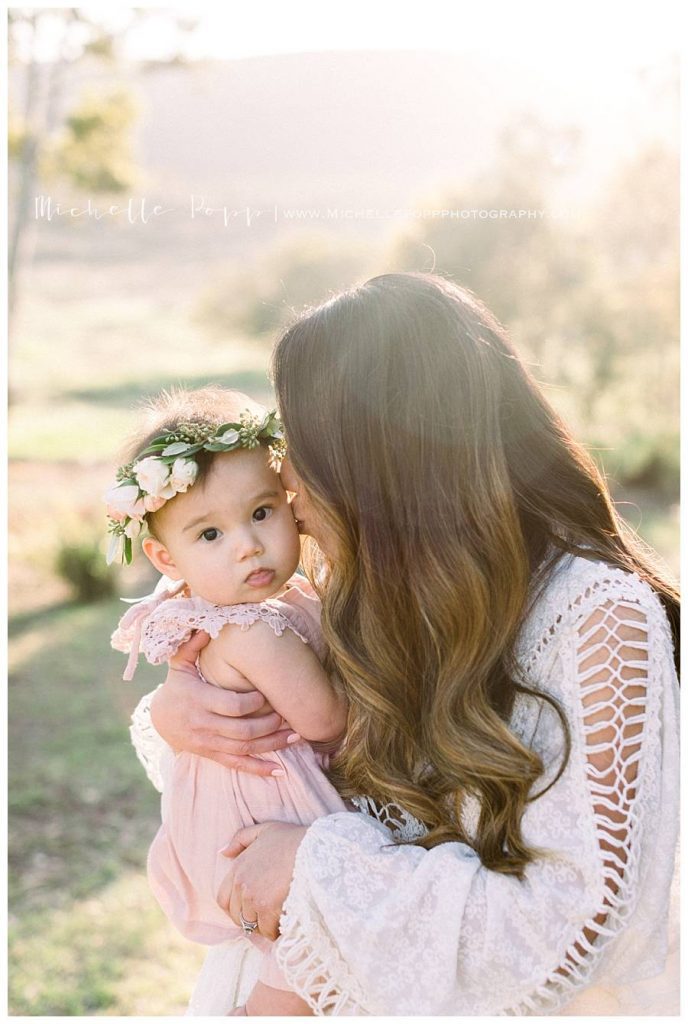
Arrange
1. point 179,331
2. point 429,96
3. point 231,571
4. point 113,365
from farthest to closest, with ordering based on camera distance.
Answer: point 179,331 → point 113,365 → point 429,96 → point 231,571

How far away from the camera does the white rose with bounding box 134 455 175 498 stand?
6.66 ft

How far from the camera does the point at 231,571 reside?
209 cm

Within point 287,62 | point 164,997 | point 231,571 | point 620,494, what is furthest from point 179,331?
point 231,571

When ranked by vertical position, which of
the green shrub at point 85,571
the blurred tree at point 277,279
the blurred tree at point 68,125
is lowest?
the green shrub at point 85,571

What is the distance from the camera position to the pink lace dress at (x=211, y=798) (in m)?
2.05

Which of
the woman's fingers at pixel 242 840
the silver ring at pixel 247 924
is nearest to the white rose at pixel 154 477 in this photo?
the woman's fingers at pixel 242 840

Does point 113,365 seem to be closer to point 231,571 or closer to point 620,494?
point 620,494

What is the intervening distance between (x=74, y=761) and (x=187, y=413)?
434 cm

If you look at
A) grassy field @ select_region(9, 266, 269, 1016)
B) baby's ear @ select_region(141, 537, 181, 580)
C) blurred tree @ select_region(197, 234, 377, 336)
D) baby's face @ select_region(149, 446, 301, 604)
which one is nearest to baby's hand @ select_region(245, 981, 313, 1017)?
baby's face @ select_region(149, 446, 301, 604)

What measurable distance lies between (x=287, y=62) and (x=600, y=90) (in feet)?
12.9

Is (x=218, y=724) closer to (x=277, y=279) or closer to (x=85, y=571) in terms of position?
(x=85, y=571)

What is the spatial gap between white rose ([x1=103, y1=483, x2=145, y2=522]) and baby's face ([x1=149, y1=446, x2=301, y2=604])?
0.24 feet

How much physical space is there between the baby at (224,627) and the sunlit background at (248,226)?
257 centimetres

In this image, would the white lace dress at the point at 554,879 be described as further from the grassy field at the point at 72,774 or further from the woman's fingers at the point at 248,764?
the grassy field at the point at 72,774
